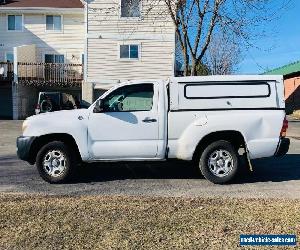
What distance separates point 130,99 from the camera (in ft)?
28.1

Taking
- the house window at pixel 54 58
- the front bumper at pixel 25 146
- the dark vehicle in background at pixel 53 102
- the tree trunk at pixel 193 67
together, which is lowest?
the front bumper at pixel 25 146

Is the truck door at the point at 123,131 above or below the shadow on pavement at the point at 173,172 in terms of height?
above

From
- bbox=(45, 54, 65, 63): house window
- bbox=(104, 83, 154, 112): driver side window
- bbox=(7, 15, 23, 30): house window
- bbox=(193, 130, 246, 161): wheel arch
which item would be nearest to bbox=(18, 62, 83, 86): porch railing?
bbox=(45, 54, 65, 63): house window

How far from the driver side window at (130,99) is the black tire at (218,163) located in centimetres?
136

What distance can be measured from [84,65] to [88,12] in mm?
3107

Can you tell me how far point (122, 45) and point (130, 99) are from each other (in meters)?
19.3

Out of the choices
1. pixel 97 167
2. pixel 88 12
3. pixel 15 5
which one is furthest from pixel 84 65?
pixel 97 167

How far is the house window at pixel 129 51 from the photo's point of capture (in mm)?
27219

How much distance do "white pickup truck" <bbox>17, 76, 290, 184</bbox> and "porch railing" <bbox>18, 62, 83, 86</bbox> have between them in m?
20.9

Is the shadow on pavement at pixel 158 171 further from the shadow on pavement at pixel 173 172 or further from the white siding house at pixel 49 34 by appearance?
the white siding house at pixel 49 34

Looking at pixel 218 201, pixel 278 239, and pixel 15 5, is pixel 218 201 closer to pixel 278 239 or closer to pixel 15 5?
pixel 278 239

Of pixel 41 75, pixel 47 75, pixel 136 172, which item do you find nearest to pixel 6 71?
pixel 41 75

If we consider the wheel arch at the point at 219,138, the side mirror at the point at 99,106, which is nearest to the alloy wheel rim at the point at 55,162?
the side mirror at the point at 99,106

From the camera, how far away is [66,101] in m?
22.9
